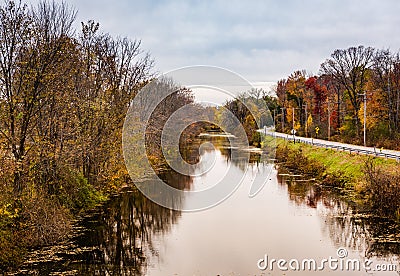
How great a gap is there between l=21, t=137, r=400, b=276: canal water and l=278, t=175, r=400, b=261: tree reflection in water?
0.11ft

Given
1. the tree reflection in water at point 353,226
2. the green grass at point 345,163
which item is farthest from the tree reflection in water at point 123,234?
the green grass at point 345,163

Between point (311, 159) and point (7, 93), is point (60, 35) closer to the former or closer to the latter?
point (7, 93)

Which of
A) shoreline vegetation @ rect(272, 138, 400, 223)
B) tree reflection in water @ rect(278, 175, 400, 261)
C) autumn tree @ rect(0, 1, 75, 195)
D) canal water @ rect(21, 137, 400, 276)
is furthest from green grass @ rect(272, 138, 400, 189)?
autumn tree @ rect(0, 1, 75, 195)

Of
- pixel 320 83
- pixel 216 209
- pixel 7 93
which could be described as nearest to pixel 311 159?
pixel 216 209

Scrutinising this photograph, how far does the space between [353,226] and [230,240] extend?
515 centimetres

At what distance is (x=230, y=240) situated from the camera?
16.6 m

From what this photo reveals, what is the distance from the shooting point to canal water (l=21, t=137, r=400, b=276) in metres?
13.6

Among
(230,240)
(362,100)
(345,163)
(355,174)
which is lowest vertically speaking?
(230,240)

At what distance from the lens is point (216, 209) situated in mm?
22328

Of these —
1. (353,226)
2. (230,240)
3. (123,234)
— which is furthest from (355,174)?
(123,234)

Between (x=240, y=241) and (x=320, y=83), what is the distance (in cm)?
6000

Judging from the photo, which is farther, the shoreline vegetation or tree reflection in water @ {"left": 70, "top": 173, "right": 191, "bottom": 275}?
the shoreline vegetation

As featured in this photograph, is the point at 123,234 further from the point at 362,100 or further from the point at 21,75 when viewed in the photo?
the point at 362,100

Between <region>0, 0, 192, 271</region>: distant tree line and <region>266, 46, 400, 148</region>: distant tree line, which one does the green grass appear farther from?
<region>0, 0, 192, 271</region>: distant tree line
